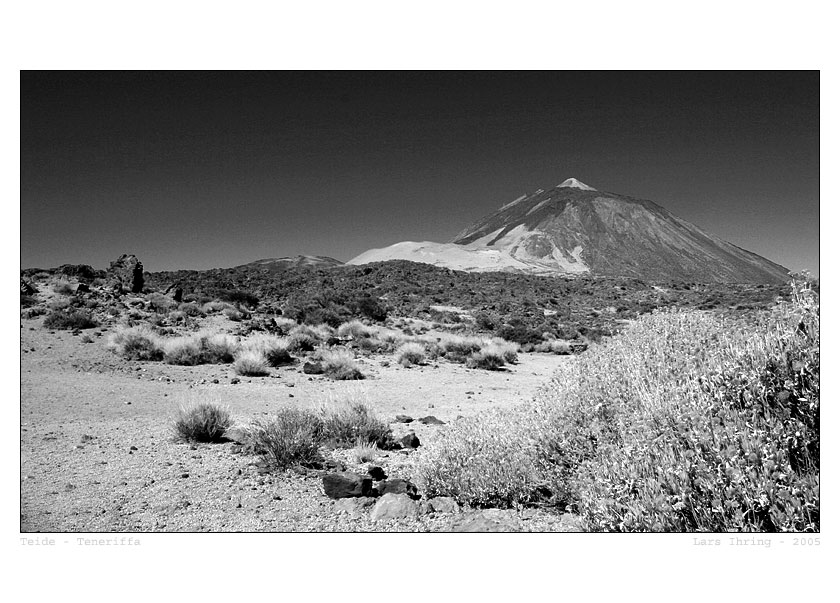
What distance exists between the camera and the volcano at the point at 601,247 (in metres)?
93.2

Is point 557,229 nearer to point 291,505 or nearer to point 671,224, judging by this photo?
point 671,224

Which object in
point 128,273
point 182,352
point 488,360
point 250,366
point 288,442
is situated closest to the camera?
point 288,442

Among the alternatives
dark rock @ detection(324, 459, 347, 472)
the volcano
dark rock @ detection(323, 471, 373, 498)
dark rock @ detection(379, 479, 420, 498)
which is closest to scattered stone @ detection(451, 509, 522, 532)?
dark rock @ detection(379, 479, 420, 498)

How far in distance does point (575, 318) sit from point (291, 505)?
23.1 meters

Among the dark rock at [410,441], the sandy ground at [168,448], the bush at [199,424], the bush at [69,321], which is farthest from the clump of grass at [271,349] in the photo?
the dark rock at [410,441]

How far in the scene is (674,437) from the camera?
2.27m

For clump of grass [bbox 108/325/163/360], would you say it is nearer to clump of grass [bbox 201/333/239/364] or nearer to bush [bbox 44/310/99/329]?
clump of grass [bbox 201/333/239/364]

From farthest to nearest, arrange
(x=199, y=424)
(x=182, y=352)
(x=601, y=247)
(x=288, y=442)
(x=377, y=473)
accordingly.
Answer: (x=601, y=247), (x=182, y=352), (x=199, y=424), (x=288, y=442), (x=377, y=473)

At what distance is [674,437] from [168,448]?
15.0ft

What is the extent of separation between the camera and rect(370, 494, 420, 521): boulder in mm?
3229

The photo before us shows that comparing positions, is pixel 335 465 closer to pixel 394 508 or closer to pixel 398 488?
Answer: pixel 398 488


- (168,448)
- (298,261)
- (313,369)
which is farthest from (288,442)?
(298,261)

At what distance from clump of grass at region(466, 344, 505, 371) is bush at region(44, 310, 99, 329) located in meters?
10.2

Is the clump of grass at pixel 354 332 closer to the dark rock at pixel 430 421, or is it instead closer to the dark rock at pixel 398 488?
the dark rock at pixel 430 421
